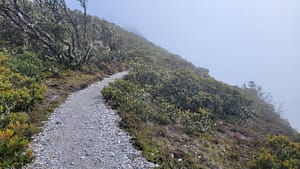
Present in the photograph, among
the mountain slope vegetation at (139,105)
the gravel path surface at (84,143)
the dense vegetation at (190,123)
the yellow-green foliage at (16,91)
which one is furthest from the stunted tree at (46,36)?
the gravel path surface at (84,143)

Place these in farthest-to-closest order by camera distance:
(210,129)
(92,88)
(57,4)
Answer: (57,4) → (92,88) → (210,129)

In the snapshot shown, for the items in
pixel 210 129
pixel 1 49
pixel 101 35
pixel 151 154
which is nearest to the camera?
pixel 151 154

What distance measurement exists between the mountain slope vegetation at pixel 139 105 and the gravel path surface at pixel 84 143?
0.42m

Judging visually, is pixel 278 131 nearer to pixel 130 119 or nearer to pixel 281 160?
pixel 281 160

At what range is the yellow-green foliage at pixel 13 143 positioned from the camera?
26.3 feet

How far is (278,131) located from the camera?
73.8ft

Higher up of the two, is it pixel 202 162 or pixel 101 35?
pixel 101 35

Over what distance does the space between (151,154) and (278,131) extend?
53.0ft

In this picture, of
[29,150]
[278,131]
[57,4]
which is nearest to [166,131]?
[29,150]

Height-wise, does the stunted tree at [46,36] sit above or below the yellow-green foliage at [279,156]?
above

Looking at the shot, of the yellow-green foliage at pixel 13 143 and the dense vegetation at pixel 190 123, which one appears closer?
the yellow-green foliage at pixel 13 143

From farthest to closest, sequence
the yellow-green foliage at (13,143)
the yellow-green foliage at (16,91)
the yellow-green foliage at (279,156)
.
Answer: the yellow-green foliage at (279,156)
the yellow-green foliage at (16,91)
the yellow-green foliage at (13,143)

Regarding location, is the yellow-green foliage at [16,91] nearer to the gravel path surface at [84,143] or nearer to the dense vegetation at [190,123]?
the gravel path surface at [84,143]

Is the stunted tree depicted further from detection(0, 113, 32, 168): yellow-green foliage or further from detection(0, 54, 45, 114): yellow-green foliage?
detection(0, 113, 32, 168): yellow-green foliage
